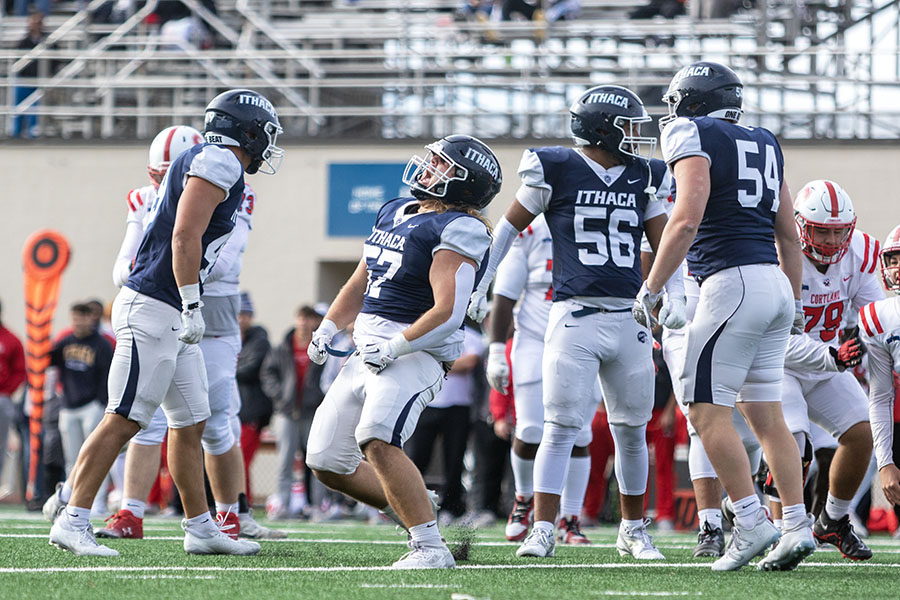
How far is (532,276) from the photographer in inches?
304

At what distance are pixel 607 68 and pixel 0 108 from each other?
21.5 feet

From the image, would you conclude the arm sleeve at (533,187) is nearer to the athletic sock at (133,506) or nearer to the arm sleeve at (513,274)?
the arm sleeve at (513,274)

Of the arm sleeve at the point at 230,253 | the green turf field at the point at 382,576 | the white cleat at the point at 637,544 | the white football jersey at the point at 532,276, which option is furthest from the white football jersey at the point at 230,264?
the white cleat at the point at 637,544

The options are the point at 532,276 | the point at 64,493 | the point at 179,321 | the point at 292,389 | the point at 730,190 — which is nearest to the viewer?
the point at 730,190

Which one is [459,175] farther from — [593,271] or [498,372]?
[498,372]

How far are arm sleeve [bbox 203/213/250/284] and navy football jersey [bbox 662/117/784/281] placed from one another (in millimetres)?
2451

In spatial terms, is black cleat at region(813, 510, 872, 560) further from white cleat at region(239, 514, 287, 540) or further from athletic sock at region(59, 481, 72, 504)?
athletic sock at region(59, 481, 72, 504)

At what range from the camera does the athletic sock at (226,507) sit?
636cm

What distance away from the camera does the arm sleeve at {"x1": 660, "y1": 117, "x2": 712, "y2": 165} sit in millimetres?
5188

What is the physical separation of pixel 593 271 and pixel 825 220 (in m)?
1.22

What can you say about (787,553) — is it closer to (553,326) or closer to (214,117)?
(553,326)

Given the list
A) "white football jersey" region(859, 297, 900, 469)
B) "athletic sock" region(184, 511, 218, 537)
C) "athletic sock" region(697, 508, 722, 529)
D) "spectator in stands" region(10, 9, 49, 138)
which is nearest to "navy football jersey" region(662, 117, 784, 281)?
"white football jersey" region(859, 297, 900, 469)

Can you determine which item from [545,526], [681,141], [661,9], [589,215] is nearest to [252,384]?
[545,526]

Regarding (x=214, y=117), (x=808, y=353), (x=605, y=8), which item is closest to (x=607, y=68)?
(x=605, y=8)
